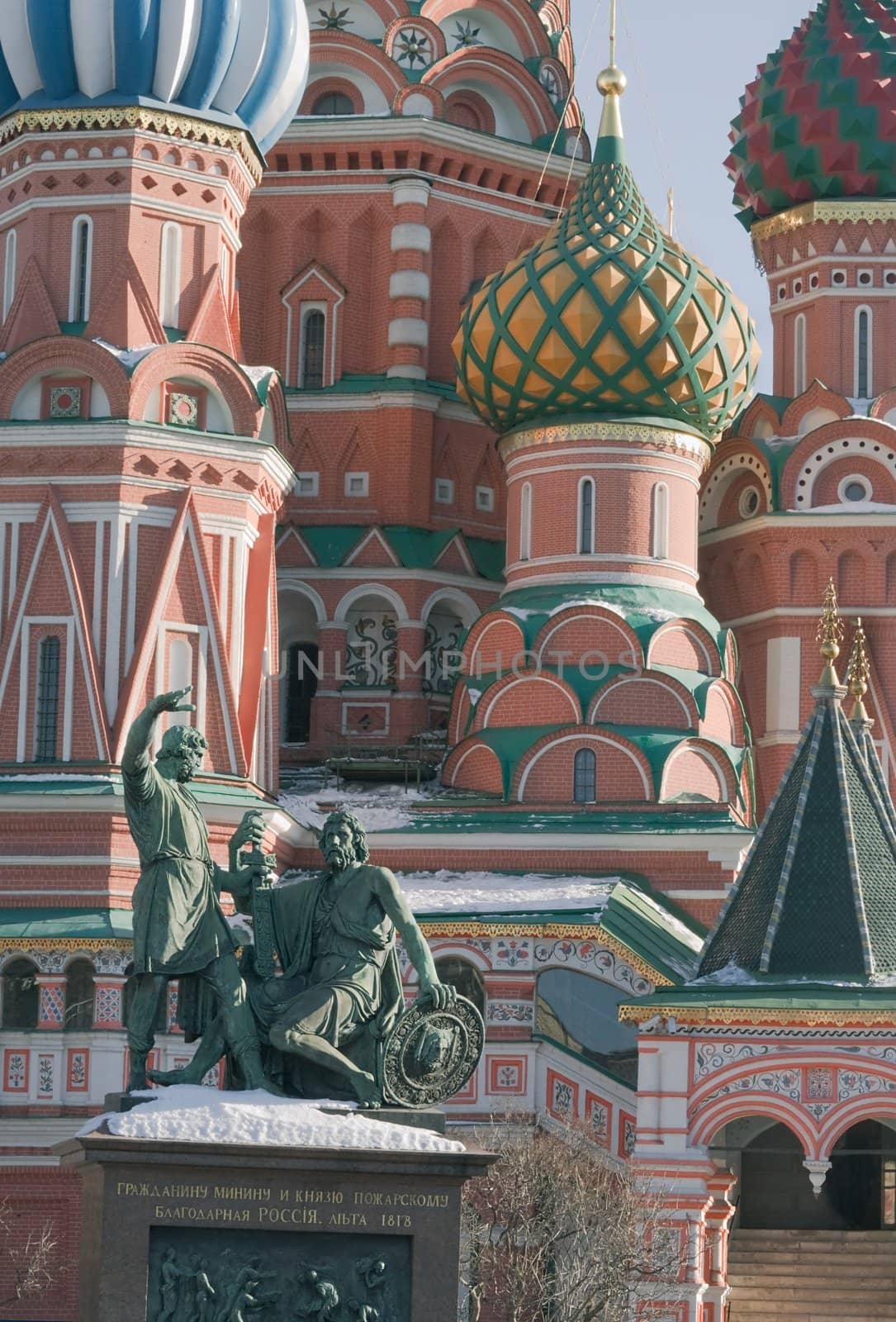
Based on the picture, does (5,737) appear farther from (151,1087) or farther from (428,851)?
(151,1087)

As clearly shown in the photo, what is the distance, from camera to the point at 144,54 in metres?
33.7

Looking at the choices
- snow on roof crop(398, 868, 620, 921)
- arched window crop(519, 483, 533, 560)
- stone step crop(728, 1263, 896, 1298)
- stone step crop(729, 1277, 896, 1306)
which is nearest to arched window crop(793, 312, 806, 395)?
arched window crop(519, 483, 533, 560)

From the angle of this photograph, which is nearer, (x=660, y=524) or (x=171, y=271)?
(x=171, y=271)

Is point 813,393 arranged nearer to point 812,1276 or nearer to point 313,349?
point 313,349

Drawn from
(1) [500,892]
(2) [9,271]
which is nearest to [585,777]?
(1) [500,892]

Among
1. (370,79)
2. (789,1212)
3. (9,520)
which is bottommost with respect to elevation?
(789,1212)

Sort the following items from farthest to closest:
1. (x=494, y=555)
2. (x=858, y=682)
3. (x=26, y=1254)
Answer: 1. (x=494, y=555)
2. (x=858, y=682)
3. (x=26, y=1254)

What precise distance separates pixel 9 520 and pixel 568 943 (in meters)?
6.78

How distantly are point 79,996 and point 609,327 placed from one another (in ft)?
28.8

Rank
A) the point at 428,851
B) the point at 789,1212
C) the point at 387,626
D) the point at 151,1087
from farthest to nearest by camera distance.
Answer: the point at 387,626
the point at 428,851
the point at 789,1212
the point at 151,1087

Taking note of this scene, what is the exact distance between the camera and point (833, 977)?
28438 millimetres

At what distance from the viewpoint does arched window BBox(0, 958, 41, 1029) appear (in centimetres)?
3184

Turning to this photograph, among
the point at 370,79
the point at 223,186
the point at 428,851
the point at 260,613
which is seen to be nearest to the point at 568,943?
the point at 428,851

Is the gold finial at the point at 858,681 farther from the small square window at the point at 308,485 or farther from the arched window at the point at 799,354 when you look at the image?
the small square window at the point at 308,485
